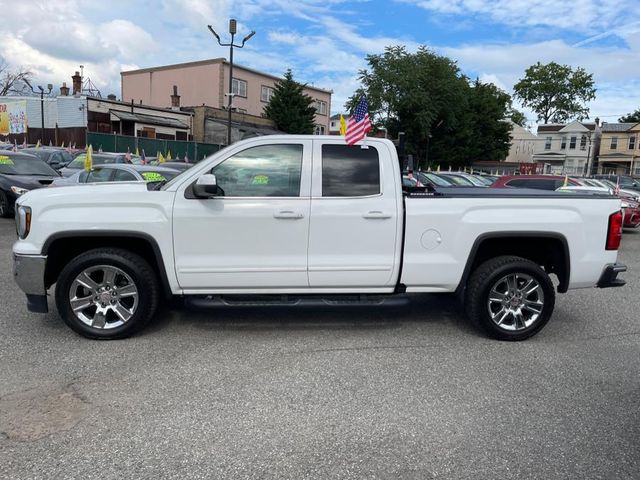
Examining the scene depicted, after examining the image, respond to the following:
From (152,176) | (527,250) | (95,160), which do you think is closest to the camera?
(527,250)

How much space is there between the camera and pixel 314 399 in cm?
377

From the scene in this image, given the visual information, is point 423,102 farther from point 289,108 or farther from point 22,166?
point 22,166

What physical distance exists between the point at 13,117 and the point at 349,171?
4682cm

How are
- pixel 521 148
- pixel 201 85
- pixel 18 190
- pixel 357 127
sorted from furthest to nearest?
pixel 521 148 → pixel 201 85 → pixel 18 190 → pixel 357 127

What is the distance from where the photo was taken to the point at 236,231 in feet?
15.4

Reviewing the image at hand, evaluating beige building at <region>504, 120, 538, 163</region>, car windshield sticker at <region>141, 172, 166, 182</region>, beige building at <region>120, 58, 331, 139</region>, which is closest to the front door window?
car windshield sticker at <region>141, 172, 166, 182</region>

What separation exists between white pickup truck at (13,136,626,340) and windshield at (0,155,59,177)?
9.63m

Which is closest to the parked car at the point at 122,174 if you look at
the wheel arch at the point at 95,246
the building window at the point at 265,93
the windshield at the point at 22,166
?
the windshield at the point at 22,166

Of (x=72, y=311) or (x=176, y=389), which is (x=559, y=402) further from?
(x=72, y=311)

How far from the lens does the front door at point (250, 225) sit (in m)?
4.68

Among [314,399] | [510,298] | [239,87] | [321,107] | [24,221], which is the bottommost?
[314,399]

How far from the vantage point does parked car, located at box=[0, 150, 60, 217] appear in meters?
12.2

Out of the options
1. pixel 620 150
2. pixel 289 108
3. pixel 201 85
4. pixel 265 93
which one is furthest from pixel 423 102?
pixel 620 150

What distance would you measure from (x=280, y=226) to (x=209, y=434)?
200 centimetres
